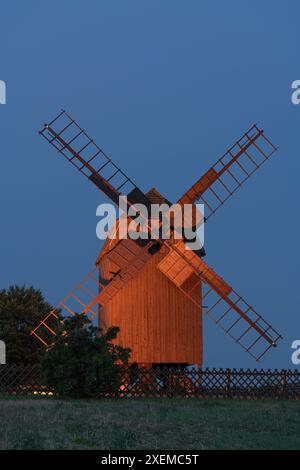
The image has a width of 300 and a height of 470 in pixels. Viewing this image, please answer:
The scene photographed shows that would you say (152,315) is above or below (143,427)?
above

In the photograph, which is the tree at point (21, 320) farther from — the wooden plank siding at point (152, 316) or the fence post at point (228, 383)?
the fence post at point (228, 383)

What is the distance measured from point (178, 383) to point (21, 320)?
1372 centimetres

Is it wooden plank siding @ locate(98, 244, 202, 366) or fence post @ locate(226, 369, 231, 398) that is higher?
wooden plank siding @ locate(98, 244, 202, 366)

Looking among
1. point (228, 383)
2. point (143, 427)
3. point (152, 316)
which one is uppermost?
point (152, 316)

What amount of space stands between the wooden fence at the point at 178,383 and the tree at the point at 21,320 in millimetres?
9059

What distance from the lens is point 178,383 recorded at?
30.2m

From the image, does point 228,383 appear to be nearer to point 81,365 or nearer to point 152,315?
point 152,315

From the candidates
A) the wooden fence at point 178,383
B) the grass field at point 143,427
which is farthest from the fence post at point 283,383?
the grass field at point 143,427

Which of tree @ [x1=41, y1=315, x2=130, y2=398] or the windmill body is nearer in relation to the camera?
tree @ [x1=41, y1=315, x2=130, y2=398]

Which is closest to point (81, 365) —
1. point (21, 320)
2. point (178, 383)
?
point (178, 383)

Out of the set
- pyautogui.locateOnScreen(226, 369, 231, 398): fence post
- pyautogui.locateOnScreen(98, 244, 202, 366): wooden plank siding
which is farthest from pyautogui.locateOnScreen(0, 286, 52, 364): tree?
pyautogui.locateOnScreen(226, 369, 231, 398): fence post

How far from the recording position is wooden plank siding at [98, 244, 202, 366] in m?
32.5

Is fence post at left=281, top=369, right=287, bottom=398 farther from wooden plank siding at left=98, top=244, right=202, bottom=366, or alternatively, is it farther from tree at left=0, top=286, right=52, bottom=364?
tree at left=0, top=286, right=52, bottom=364

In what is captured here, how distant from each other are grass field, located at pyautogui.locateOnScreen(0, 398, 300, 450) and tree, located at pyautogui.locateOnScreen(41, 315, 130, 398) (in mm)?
3510
